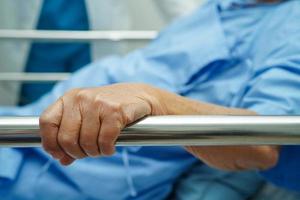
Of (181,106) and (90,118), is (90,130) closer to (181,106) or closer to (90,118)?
(90,118)

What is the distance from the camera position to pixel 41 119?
20.5 inches

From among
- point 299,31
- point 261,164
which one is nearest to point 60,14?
point 299,31

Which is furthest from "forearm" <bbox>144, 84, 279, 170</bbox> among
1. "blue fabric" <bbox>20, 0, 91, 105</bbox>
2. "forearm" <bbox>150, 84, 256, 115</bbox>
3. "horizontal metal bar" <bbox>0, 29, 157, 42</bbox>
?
"blue fabric" <bbox>20, 0, 91, 105</bbox>

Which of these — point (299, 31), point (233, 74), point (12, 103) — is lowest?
point (12, 103)

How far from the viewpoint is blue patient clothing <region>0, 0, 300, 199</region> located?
2.58 ft

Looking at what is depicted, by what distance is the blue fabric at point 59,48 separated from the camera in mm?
1461

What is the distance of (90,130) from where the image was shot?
520mm

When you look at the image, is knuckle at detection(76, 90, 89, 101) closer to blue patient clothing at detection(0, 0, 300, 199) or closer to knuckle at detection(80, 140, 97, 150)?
knuckle at detection(80, 140, 97, 150)

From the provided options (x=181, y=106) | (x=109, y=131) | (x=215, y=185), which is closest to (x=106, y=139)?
(x=109, y=131)

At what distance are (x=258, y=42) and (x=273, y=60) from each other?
13 centimetres

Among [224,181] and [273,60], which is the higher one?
[273,60]

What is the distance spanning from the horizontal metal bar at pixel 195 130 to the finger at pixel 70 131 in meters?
0.03

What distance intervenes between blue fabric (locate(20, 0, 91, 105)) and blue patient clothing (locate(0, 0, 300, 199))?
1.40ft

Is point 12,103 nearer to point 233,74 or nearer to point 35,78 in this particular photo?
point 35,78
